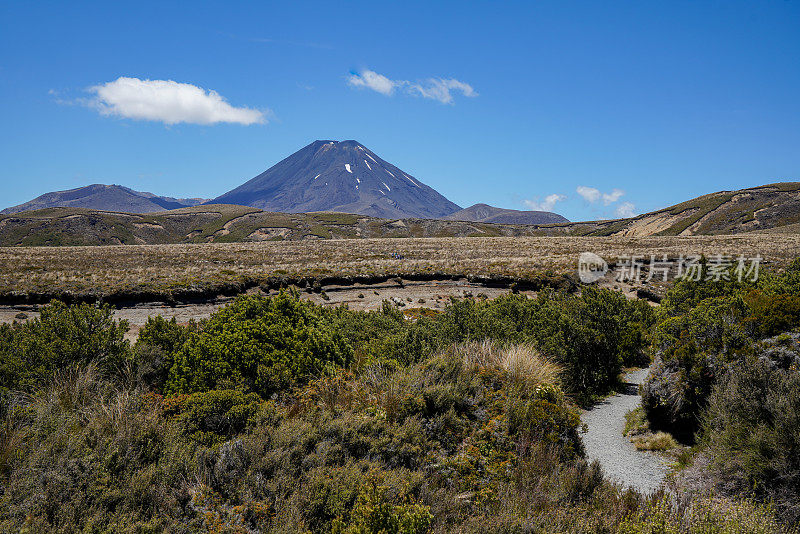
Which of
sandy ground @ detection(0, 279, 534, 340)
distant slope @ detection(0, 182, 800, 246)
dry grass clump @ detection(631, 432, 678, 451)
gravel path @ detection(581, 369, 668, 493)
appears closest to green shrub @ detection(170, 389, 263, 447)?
gravel path @ detection(581, 369, 668, 493)

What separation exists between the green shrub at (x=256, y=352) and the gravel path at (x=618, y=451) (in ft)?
13.8

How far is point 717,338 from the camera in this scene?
736 cm

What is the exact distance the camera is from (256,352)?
6117mm

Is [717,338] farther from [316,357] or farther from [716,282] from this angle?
[716,282]

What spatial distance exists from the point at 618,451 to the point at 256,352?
20.4 ft

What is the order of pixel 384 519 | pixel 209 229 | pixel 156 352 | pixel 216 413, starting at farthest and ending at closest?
pixel 209 229
pixel 156 352
pixel 216 413
pixel 384 519

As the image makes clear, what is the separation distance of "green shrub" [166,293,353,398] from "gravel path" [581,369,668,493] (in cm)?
422

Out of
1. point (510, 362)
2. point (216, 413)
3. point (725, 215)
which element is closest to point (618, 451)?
point (510, 362)

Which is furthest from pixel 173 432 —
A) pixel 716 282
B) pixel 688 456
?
pixel 716 282

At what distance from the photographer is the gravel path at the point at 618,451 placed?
236 inches

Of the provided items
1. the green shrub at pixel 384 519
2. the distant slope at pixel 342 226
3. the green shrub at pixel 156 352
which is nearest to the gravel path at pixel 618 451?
the green shrub at pixel 384 519

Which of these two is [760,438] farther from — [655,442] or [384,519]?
[384,519]

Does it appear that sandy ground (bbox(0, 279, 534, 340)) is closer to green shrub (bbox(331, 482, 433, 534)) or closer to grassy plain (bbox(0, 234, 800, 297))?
grassy plain (bbox(0, 234, 800, 297))

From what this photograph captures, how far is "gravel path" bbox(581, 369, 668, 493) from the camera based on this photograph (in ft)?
19.6
